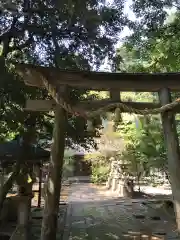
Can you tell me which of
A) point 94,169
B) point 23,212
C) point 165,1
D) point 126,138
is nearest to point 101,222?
point 23,212

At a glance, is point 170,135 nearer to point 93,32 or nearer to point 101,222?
point 93,32

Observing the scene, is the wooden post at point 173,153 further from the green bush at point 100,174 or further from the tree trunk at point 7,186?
the green bush at point 100,174

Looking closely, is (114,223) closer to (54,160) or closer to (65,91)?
(54,160)

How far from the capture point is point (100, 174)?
61.5ft

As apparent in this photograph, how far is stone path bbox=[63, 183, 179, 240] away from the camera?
6.48m

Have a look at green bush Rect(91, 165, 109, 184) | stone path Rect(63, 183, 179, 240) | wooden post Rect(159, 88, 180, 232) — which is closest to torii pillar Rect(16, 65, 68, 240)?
wooden post Rect(159, 88, 180, 232)

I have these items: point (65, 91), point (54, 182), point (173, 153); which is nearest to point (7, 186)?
point (54, 182)

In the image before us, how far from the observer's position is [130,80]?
14.3ft

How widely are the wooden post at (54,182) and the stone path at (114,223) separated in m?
2.33

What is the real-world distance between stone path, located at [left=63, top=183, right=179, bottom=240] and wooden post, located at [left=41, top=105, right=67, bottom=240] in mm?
2333

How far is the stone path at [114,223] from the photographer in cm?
648

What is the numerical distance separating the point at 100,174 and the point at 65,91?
15.1 meters

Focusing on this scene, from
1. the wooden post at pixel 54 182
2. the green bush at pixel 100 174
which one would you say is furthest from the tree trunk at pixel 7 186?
the green bush at pixel 100 174

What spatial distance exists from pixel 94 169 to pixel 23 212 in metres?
12.3
